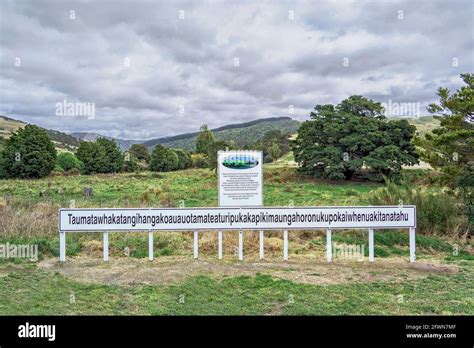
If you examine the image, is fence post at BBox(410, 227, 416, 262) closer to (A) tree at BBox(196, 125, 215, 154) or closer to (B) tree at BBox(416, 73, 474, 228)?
(B) tree at BBox(416, 73, 474, 228)

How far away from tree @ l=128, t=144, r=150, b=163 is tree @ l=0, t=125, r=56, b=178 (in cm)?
599

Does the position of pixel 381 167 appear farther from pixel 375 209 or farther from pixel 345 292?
pixel 345 292

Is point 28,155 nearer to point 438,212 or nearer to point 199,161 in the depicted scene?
point 199,161

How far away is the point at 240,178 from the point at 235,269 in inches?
74.2

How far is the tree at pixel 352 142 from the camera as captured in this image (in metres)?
23.2

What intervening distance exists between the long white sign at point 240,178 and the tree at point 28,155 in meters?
21.6

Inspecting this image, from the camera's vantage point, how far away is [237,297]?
220 inches

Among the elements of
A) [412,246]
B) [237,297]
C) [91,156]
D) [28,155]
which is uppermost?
[91,156]

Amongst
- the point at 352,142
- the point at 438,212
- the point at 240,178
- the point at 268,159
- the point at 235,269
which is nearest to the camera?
the point at 235,269

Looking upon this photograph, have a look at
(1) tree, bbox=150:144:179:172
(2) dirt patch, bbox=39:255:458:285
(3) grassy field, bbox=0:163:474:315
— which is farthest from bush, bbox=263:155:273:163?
(2) dirt patch, bbox=39:255:458:285

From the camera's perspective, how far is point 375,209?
7.52 metres

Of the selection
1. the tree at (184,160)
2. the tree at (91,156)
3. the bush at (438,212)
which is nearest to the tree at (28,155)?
the tree at (91,156)

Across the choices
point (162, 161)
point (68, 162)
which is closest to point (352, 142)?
point (162, 161)
